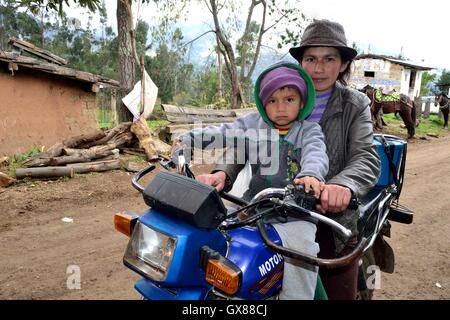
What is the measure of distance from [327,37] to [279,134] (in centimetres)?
83

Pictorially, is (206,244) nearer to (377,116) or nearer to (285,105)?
(285,105)

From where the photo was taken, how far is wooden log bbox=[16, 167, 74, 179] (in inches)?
265

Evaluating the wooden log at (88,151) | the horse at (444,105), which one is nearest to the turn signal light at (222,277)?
the wooden log at (88,151)

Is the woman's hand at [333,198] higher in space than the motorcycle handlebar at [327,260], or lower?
higher

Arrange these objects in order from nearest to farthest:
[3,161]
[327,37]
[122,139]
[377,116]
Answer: [327,37] → [3,161] → [122,139] → [377,116]

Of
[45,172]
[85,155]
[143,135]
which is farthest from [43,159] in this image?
[143,135]

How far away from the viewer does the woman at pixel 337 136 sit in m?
2.14

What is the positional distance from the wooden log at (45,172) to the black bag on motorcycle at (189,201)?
6021mm

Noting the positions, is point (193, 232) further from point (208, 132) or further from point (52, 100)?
point (52, 100)

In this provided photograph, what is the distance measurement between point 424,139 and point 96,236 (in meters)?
14.0

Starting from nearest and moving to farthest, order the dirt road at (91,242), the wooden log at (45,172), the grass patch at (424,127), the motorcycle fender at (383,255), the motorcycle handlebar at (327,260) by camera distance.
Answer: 1. the motorcycle handlebar at (327,260)
2. the motorcycle fender at (383,255)
3. the dirt road at (91,242)
4. the wooden log at (45,172)
5. the grass patch at (424,127)

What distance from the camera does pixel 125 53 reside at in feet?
35.6

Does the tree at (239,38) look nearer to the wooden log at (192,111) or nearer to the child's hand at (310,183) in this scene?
the wooden log at (192,111)
